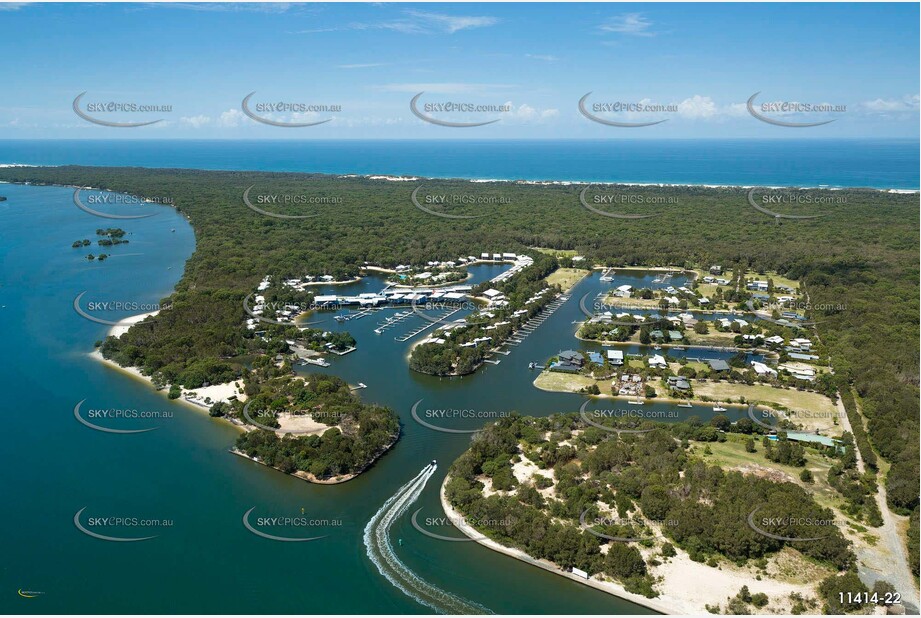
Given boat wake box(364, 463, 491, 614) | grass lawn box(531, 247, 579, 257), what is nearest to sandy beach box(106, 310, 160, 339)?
boat wake box(364, 463, 491, 614)

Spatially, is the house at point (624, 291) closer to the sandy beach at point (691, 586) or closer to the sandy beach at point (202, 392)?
the sandy beach at point (202, 392)

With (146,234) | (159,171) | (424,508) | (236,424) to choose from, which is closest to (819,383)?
(424,508)

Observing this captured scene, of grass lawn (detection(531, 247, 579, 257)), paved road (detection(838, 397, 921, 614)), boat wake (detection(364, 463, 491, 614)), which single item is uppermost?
grass lawn (detection(531, 247, 579, 257))

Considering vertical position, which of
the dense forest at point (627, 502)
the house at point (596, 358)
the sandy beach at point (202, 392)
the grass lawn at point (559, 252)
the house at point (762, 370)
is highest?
the grass lawn at point (559, 252)

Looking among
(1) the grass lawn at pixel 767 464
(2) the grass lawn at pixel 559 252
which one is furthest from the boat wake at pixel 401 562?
(2) the grass lawn at pixel 559 252

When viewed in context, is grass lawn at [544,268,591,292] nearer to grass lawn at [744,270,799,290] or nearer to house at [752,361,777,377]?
grass lawn at [744,270,799,290]

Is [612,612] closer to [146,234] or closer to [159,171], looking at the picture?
[146,234]

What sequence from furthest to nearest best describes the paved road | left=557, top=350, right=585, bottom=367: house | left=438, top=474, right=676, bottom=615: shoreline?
left=557, top=350, right=585, bottom=367: house, the paved road, left=438, top=474, right=676, bottom=615: shoreline
